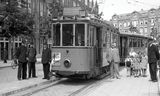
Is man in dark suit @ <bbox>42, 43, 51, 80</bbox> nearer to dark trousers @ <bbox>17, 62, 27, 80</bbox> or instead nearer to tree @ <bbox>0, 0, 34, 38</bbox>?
dark trousers @ <bbox>17, 62, 27, 80</bbox>

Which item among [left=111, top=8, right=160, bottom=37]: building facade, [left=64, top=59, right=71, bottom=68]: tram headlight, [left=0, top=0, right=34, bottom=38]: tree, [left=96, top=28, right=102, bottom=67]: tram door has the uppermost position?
[left=111, top=8, right=160, bottom=37]: building facade

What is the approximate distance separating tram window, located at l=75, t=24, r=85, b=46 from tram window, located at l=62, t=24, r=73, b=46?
0.24 metres

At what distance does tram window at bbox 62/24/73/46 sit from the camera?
1462cm

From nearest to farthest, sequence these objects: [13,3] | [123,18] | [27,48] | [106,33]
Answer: [27,48] → [106,33] → [13,3] → [123,18]

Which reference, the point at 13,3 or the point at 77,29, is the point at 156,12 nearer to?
the point at 13,3

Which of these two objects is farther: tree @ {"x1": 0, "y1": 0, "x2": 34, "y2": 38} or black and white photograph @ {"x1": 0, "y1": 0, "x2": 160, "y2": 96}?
tree @ {"x1": 0, "y1": 0, "x2": 34, "y2": 38}

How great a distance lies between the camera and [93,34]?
50.8ft

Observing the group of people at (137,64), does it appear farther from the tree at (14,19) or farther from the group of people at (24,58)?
the tree at (14,19)

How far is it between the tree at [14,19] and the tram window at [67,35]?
12986 mm

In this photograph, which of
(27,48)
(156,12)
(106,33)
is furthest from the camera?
(156,12)

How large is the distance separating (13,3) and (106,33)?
1241 cm

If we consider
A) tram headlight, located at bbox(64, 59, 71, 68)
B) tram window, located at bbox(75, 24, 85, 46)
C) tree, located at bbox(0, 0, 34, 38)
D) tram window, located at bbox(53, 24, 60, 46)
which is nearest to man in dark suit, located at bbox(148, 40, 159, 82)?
tram window, located at bbox(75, 24, 85, 46)

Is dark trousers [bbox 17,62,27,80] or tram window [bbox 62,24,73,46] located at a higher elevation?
tram window [bbox 62,24,73,46]

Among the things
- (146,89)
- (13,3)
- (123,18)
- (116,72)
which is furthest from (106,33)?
(123,18)
